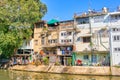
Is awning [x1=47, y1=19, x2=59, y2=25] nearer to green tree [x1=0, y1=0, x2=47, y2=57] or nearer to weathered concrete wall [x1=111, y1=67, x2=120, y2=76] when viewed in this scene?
green tree [x1=0, y1=0, x2=47, y2=57]

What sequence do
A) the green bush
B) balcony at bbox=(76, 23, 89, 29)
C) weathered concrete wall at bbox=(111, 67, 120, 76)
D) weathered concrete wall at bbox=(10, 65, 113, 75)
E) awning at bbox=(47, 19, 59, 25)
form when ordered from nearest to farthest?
weathered concrete wall at bbox=(111, 67, 120, 76) < weathered concrete wall at bbox=(10, 65, 113, 75) < balcony at bbox=(76, 23, 89, 29) < the green bush < awning at bbox=(47, 19, 59, 25)

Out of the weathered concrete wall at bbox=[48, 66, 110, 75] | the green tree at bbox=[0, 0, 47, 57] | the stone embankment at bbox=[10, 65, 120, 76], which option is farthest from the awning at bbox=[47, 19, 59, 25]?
the weathered concrete wall at bbox=[48, 66, 110, 75]

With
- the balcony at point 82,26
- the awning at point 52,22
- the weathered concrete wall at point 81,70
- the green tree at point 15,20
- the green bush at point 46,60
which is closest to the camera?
the weathered concrete wall at point 81,70

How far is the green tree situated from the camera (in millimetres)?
50500

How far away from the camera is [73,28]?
54094 mm

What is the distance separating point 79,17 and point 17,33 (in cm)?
1279

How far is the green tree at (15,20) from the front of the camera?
50500 mm

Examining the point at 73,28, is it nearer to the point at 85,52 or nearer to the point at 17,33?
the point at 85,52

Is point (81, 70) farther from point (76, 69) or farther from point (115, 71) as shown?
point (115, 71)

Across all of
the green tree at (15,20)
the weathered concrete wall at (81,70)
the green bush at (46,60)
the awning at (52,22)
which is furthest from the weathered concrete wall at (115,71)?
the green tree at (15,20)

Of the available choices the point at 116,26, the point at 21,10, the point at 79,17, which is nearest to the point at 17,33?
the point at 21,10

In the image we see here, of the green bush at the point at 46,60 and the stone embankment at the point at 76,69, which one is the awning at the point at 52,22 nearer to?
the green bush at the point at 46,60

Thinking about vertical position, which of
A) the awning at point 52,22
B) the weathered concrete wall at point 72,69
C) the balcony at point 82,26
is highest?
the awning at point 52,22

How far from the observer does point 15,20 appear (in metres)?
52.7
